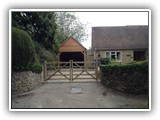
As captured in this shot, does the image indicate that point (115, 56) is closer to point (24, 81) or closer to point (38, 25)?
point (38, 25)

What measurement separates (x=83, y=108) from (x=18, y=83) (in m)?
1.87

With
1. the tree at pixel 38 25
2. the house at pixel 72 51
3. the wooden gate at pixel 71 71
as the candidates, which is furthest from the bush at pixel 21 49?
the house at pixel 72 51

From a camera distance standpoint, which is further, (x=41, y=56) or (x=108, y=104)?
(x=41, y=56)

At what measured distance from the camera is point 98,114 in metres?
4.51

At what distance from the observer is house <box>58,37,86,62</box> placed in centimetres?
698

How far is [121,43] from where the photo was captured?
6629 mm

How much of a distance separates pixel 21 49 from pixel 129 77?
282cm

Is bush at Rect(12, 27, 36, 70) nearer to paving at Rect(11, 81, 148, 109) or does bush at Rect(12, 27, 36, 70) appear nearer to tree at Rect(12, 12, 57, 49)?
tree at Rect(12, 12, 57, 49)

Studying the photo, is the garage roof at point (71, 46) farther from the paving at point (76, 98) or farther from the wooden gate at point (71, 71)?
the paving at point (76, 98)

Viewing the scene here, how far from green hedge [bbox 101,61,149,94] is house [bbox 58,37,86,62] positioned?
1.17 m

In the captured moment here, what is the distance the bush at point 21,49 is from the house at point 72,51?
1.17m

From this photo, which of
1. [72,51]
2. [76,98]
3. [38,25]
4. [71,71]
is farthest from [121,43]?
[38,25]
